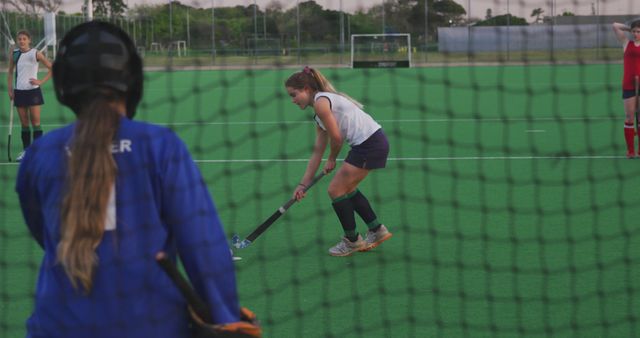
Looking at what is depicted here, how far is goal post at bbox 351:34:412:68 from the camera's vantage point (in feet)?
124

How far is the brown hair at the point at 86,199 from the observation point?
8.37 feet

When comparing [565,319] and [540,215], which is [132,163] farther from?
[540,215]

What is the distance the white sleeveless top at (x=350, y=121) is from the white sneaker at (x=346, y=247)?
0.75 metres

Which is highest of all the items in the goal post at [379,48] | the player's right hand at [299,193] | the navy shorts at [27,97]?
the goal post at [379,48]

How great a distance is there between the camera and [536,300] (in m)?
6.05

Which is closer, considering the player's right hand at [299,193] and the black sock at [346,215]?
the black sock at [346,215]

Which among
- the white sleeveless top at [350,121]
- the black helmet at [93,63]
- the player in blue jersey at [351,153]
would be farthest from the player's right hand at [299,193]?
the black helmet at [93,63]

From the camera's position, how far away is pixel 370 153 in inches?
293

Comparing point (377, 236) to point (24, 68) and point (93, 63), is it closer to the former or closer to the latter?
point (93, 63)

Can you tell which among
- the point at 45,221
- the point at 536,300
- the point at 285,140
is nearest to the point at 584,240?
the point at 536,300

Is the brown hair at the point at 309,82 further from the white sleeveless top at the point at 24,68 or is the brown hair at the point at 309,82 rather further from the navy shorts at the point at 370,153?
the white sleeveless top at the point at 24,68

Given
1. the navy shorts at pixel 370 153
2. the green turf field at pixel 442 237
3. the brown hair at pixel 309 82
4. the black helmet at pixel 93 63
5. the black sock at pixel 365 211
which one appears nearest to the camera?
the black helmet at pixel 93 63

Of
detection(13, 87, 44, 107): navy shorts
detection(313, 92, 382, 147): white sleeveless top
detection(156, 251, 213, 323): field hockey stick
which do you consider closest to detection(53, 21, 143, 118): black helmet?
detection(156, 251, 213, 323): field hockey stick

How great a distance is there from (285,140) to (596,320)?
31.1ft
